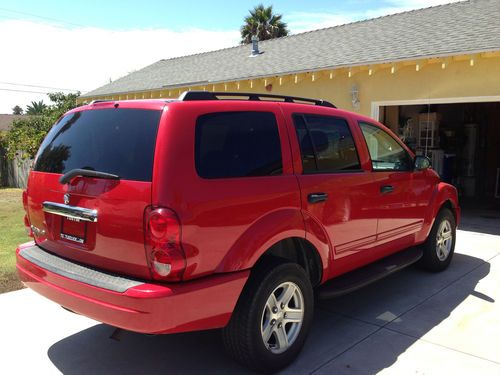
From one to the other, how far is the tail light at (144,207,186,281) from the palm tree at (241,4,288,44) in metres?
36.1

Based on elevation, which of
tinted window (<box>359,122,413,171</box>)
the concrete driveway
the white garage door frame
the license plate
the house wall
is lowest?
the concrete driveway

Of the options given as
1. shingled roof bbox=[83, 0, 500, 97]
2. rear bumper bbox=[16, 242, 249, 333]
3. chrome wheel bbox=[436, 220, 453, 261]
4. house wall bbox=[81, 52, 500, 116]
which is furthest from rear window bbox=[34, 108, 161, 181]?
house wall bbox=[81, 52, 500, 116]

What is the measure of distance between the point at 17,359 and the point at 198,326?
5.78ft

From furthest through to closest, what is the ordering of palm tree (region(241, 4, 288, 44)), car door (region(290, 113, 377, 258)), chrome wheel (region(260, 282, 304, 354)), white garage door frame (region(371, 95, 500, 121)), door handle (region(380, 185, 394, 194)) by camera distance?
palm tree (region(241, 4, 288, 44)), white garage door frame (region(371, 95, 500, 121)), door handle (region(380, 185, 394, 194)), car door (region(290, 113, 377, 258)), chrome wheel (region(260, 282, 304, 354))

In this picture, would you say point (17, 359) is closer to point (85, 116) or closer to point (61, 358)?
point (61, 358)

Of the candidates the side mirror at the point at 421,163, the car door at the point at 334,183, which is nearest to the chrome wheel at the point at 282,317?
the car door at the point at 334,183

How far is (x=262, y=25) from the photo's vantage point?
3712 centimetres

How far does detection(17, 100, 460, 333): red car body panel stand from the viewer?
2.75m

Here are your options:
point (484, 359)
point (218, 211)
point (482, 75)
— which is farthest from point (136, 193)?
point (482, 75)

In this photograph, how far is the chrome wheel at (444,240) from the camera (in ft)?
18.4

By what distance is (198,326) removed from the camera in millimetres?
2865

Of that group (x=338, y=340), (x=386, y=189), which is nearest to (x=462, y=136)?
(x=386, y=189)

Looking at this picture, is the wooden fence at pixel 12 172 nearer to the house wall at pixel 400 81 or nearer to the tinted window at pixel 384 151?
the house wall at pixel 400 81

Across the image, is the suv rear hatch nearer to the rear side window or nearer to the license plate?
the license plate
